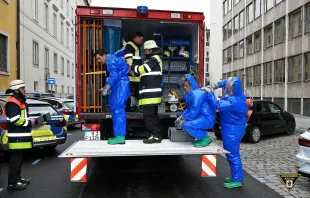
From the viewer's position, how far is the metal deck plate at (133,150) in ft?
15.2

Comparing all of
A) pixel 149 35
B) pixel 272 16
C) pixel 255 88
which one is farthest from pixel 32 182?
pixel 255 88

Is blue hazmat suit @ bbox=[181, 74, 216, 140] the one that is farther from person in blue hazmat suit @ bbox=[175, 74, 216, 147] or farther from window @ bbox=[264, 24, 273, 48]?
window @ bbox=[264, 24, 273, 48]

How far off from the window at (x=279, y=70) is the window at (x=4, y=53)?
20414 mm

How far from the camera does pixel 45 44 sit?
86.9 ft

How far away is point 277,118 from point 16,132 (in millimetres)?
9058

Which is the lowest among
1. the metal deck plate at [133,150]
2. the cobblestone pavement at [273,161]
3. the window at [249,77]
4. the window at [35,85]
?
the cobblestone pavement at [273,161]

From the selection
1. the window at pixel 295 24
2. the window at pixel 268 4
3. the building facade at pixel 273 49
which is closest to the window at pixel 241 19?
the building facade at pixel 273 49

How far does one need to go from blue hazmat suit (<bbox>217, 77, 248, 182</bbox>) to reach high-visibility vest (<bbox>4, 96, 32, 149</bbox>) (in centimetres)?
329

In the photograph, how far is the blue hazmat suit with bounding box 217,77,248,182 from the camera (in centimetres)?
518

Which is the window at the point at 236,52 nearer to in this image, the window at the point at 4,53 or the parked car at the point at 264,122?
the parked car at the point at 264,122

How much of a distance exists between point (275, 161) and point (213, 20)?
1733 inches

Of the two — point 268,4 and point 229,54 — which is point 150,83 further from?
point 229,54

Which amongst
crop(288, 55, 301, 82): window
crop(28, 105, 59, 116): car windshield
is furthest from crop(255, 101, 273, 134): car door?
crop(288, 55, 301, 82): window

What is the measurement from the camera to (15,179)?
17.8ft
